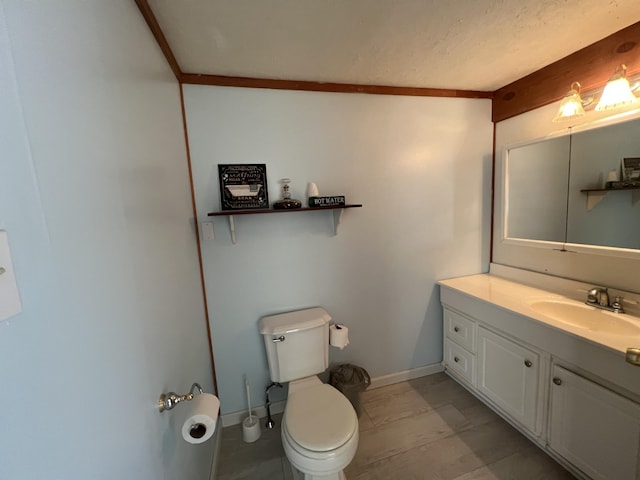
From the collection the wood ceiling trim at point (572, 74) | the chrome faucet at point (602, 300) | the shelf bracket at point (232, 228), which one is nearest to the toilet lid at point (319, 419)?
the shelf bracket at point (232, 228)

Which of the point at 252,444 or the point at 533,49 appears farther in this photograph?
the point at 252,444

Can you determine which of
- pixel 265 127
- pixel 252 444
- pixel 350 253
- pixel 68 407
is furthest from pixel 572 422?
pixel 265 127

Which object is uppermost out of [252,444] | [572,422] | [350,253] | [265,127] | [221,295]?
[265,127]

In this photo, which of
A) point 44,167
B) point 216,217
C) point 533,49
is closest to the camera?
point 44,167

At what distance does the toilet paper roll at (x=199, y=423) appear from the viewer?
896mm

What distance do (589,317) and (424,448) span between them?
4.01 feet

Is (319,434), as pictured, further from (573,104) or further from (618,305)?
(573,104)

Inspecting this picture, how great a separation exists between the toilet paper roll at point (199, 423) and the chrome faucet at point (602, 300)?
206 centimetres

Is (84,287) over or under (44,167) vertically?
under

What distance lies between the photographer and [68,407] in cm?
46

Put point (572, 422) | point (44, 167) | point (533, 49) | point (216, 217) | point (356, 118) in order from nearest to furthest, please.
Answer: point (44, 167), point (572, 422), point (533, 49), point (216, 217), point (356, 118)

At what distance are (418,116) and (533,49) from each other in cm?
69

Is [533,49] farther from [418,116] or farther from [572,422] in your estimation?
[572,422]

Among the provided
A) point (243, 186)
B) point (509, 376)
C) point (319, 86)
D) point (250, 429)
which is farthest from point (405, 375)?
point (319, 86)
